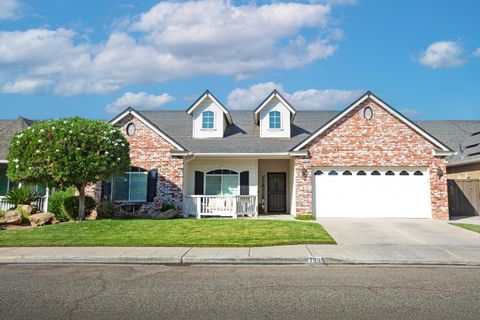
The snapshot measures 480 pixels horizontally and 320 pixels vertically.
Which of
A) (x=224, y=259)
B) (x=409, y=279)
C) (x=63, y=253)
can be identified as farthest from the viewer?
(x=63, y=253)

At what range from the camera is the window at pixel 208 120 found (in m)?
20.1

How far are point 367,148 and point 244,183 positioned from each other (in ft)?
21.1

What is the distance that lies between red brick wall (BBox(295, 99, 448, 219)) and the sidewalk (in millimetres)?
7406

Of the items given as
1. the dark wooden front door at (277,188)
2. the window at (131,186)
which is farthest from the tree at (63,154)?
the dark wooden front door at (277,188)

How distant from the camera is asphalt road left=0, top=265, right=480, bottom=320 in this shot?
16.8 feet

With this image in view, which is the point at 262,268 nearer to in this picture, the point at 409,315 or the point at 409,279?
the point at 409,279

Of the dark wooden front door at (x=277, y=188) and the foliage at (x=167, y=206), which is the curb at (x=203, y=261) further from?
the dark wooden front door at (x=277, y=188)

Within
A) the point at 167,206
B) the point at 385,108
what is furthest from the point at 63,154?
the point at 385,108

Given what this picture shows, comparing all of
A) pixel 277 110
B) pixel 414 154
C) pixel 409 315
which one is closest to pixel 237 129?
pixel 277 110

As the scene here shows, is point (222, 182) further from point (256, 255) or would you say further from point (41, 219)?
point (256, 255)

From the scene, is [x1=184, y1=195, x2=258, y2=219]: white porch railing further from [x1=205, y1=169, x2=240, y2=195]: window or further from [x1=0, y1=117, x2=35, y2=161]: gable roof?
[x1=0, y1=117, x2=35, y2=161]: gable roof

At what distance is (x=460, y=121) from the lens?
27.8m

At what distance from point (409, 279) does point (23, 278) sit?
7.71m

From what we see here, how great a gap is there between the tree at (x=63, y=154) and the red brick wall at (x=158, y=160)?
2.85 meters
